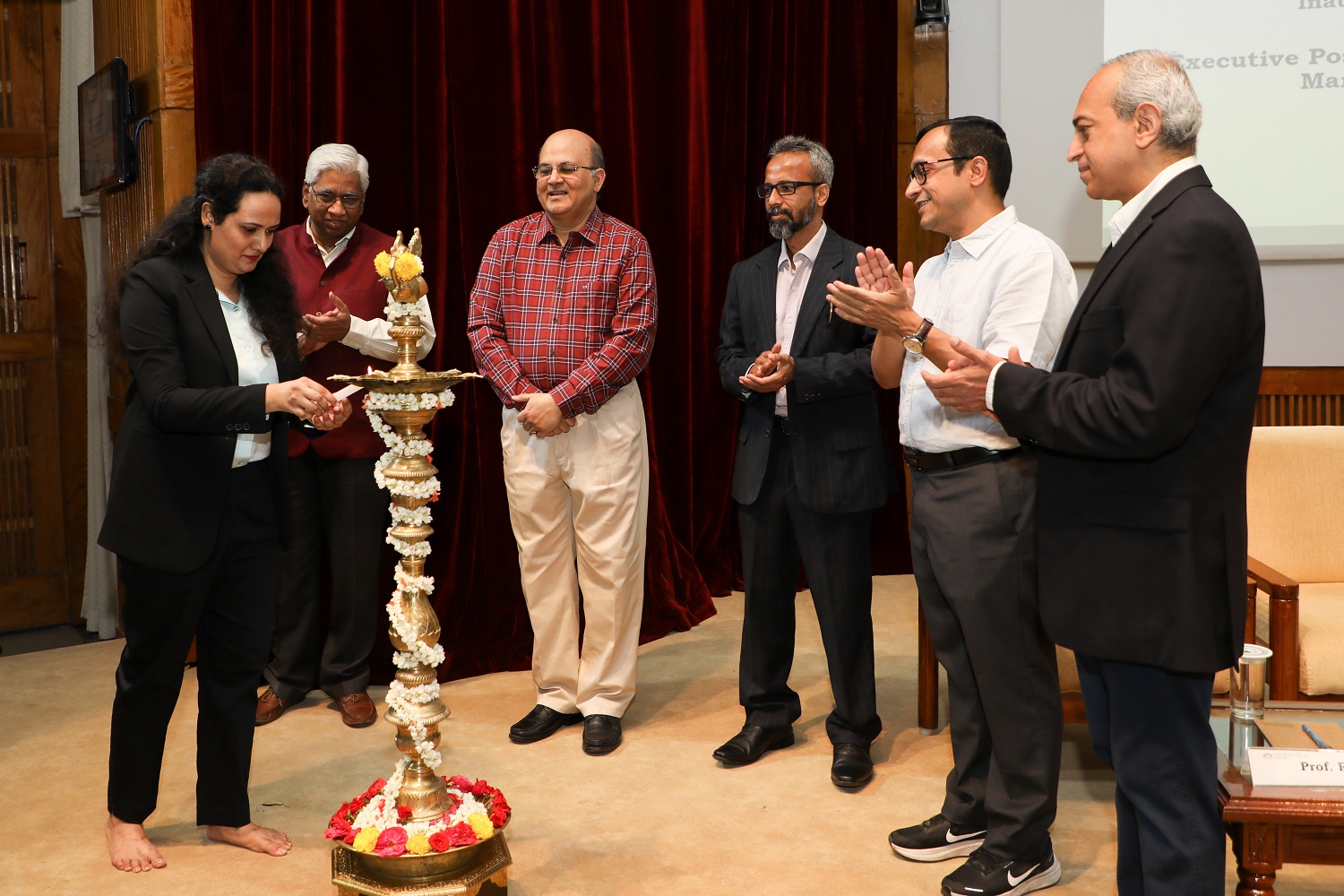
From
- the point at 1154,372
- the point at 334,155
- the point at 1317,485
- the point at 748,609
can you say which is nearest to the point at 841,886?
the point at 748,609

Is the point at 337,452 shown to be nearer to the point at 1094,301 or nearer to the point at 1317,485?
the point at 1094,301

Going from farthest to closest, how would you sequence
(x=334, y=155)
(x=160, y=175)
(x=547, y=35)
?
1. (x=547, y=35)
2. (x=160, y=175)
3. (x=334, y=155)

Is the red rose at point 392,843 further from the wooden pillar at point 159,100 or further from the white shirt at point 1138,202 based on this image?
the wooden pillar at point 159,100

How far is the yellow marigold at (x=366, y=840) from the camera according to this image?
2238 mm

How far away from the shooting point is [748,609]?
10.7 ft

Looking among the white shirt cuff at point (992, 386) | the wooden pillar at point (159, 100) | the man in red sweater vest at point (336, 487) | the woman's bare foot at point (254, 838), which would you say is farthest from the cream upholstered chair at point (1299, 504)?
the wooden pillar at point (159, 100)

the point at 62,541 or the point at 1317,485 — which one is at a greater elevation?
the point at 1317,485

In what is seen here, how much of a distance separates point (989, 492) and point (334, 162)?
2278 mm

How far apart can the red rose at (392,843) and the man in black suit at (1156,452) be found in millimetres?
1306

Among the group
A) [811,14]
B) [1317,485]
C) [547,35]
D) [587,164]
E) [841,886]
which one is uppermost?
[811,14]

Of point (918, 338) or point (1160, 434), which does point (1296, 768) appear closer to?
point (1160, 434)

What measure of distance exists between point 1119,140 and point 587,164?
1.80 meters

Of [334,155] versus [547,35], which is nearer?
[334,155]

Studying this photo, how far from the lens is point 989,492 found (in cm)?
241
